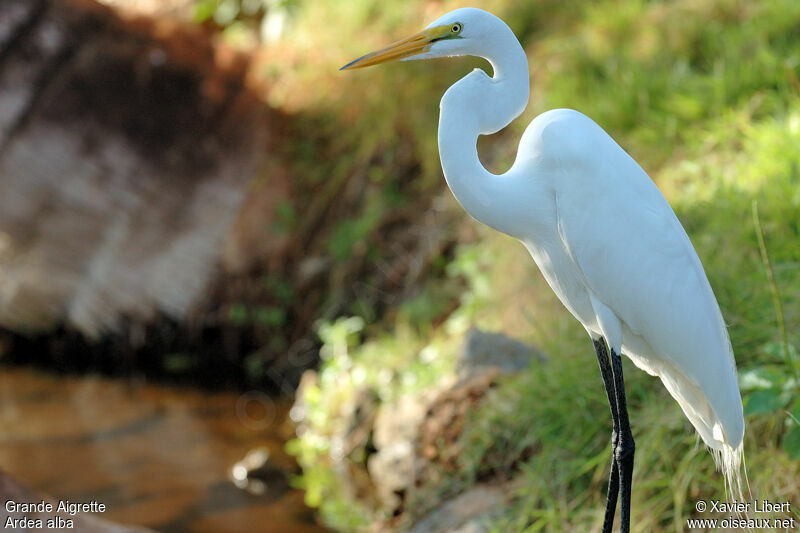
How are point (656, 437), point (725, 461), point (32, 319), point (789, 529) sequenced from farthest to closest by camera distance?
point (32, 319) → point (656, 437) → point (789, 529) → point (725, 461)

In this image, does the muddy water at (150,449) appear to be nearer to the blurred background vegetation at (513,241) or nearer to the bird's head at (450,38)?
the blurred background vegetation at (513,241)

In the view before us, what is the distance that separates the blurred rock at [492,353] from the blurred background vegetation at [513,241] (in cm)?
16

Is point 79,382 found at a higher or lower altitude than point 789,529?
higher

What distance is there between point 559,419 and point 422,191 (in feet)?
8.85

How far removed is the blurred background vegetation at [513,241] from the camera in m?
2.86

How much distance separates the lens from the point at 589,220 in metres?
2.00

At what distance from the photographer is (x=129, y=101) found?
19.5 ft

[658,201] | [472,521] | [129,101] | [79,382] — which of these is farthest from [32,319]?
[658,201]

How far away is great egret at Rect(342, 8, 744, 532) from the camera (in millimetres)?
1947

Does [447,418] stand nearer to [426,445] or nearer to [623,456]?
[426,445]

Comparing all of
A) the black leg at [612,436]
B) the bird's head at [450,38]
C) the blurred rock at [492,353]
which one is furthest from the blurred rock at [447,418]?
the bird's head at [450,38]

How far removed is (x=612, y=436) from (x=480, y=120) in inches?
35.9

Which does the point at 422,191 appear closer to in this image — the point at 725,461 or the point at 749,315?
the point at 749,315

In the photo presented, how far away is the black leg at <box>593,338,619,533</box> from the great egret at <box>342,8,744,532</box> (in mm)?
19
